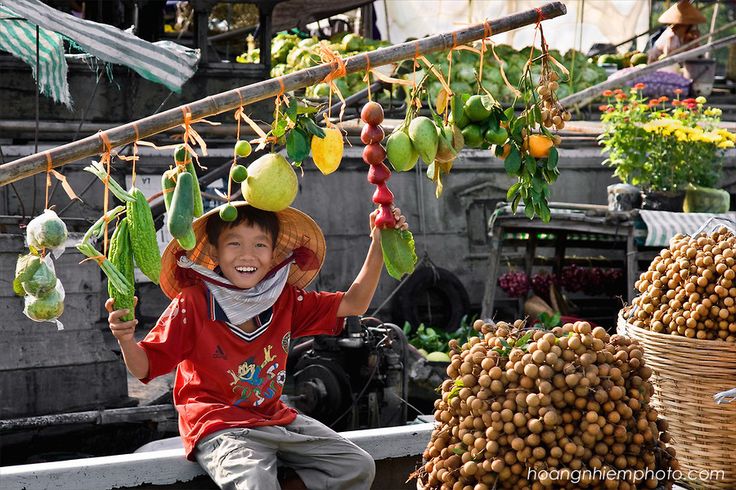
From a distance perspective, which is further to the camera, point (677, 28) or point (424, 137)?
point (677, 28)

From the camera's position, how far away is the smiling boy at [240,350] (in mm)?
3473

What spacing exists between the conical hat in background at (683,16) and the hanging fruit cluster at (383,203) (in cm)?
1056

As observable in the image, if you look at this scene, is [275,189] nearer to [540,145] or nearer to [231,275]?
[231,275]

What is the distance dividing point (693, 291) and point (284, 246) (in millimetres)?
1506

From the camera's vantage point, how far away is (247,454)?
3.36 metres

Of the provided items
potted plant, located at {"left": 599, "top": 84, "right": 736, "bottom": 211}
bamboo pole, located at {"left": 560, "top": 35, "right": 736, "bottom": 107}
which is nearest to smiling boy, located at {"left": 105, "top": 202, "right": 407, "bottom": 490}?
potted plant, located at {"left": 599, "top": 84, "right": 736, "bottom": 211}

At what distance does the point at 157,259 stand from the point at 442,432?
1.05 meters

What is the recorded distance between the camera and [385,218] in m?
3.14

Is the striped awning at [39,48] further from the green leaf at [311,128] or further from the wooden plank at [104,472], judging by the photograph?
the green leaf at [311,128]

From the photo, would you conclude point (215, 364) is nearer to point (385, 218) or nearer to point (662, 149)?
point (385, 218)

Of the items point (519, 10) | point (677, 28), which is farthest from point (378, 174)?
point (519, 10)

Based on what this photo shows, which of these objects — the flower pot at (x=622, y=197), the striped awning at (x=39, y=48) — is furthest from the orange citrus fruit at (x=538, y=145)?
the flower pot at (x=622, y=197)

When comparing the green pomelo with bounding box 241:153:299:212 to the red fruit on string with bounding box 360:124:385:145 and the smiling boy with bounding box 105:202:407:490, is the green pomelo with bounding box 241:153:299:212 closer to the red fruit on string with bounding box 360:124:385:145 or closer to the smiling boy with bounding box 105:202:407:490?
the red fruit on string with bounding box 360:124:385:145

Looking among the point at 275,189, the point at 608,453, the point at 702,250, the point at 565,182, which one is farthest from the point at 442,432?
the point at 565,182
